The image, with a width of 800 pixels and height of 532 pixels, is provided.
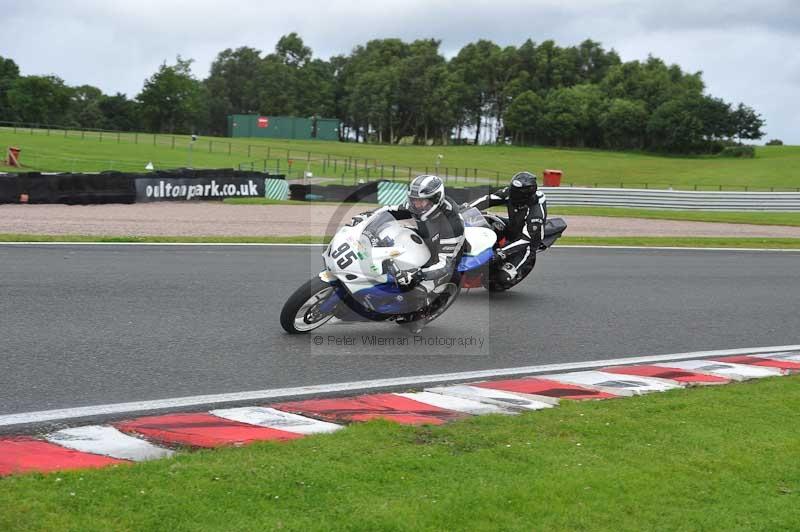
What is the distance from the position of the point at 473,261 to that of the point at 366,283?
2153mm

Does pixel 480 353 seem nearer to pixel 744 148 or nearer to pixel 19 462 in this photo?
pixel 19 462

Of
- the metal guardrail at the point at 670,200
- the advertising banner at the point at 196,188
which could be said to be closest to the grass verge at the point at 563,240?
the advertising banner at the point at 196,188

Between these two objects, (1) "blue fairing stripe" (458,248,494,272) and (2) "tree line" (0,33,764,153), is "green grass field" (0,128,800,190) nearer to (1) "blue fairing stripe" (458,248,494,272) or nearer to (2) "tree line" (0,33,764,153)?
(2) "tree line" (0,33,764,153)

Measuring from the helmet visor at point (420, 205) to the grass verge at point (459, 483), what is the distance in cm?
311

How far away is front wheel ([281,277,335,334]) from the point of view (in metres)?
8.47

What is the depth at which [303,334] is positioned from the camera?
29.0 ft

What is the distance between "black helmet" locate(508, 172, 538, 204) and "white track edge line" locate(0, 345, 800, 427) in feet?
11.7

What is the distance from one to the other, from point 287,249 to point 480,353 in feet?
27.8

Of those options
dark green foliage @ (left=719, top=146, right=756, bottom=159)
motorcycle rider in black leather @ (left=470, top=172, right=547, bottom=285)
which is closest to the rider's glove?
motorcycle rider in black leather @ (left=470, top=172, right=547, bottom=285)

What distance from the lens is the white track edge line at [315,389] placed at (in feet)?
19.3

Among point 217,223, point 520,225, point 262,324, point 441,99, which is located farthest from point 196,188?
point 441,99

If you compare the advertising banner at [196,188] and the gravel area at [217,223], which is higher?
the advertising banner at [196,188]

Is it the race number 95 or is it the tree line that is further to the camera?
the tree line

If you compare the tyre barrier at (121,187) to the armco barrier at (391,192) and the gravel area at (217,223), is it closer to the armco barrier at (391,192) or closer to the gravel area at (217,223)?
the gravel area at (217,223)
